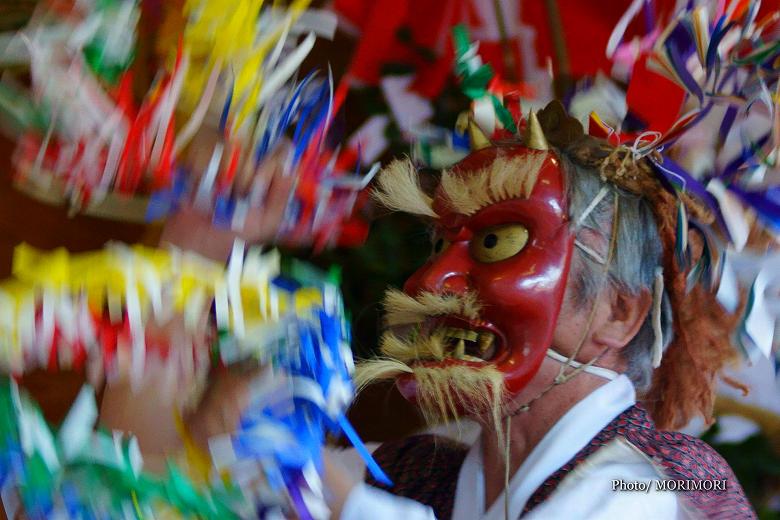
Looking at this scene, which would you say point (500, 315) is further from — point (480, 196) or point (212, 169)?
point (212, 169)

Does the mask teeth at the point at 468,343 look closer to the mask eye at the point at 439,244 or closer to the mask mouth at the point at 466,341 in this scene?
the mask mouth at the point at 466,341

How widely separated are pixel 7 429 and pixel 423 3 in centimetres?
126

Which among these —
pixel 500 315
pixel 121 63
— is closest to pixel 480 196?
pixel 500 315

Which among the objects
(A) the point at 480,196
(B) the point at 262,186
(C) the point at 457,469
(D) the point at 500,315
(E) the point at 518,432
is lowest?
(C) the point at 457,469

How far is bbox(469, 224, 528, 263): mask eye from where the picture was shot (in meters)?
0.96

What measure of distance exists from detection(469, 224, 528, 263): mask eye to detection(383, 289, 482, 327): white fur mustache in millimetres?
55

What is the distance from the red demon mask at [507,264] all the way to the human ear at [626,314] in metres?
0.10

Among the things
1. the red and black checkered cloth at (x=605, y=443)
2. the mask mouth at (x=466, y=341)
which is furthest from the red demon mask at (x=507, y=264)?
the red and black checkered cloth at (x=605, y=443)

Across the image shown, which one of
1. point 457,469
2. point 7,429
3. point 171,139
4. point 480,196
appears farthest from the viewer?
point 457,469

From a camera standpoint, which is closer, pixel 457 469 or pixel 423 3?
pixel 457 469

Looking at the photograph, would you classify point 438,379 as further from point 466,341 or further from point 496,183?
point 496,183

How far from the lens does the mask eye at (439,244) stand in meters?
1.04

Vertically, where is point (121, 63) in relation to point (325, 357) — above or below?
above

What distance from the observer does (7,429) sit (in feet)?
1.58
